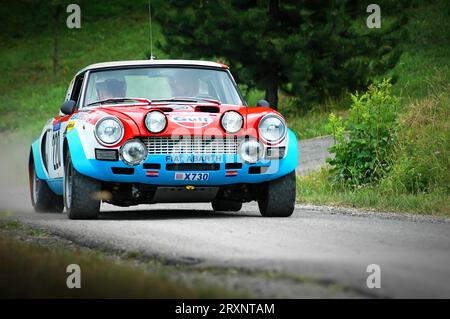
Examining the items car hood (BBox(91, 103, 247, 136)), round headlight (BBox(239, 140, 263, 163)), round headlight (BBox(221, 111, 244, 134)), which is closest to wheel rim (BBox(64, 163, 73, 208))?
car hood (BBox(91, 103, 247, 136))

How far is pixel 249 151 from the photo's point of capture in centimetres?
1063

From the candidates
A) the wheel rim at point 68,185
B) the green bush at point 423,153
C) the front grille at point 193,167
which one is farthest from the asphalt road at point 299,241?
the green bush at point 423,153

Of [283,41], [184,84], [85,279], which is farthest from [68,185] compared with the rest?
[283,41]

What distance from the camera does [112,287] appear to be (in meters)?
6.08

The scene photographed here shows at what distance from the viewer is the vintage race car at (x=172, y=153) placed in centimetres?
1041

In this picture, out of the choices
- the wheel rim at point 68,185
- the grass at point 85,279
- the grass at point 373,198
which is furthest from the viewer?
the grass at point 373,198

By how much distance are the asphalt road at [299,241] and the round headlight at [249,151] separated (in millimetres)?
599

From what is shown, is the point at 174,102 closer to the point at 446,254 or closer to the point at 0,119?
the point at 446,254

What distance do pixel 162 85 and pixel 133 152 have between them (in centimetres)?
148

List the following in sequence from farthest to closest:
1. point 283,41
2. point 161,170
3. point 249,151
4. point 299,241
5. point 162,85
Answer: point 283,41
point 162,85
point 249,151
point 161,170
point 299,241

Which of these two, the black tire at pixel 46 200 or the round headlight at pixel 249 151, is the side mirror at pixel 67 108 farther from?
the round headlight at pixel 249 151

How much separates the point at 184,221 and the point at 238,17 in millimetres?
17479

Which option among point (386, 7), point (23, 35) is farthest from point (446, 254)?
point (23, 35)

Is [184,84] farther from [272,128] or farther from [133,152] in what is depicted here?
[133,152]
